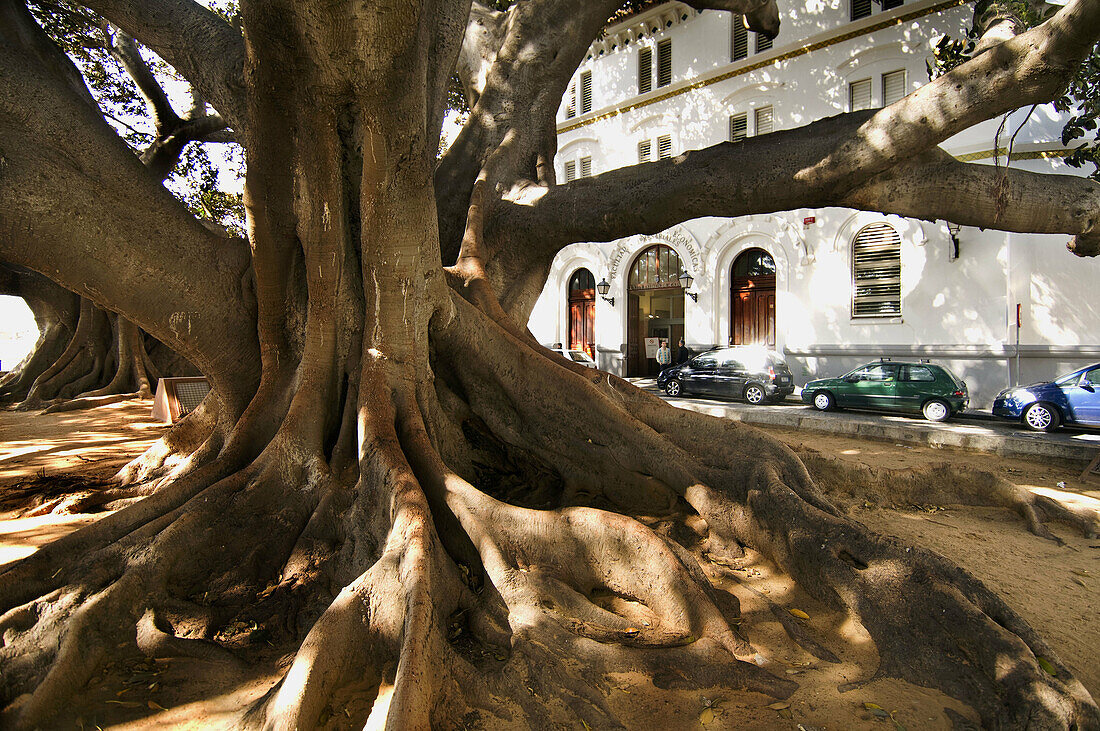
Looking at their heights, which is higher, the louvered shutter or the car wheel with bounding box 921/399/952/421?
the louvered shutter

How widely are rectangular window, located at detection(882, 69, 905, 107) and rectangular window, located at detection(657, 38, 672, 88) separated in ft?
23.0

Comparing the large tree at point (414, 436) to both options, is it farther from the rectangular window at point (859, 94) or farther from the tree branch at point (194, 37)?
the rectangular window at point (859, 94)

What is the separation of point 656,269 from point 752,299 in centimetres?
389

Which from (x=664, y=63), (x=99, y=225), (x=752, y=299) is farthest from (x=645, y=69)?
(x=99, y=225)

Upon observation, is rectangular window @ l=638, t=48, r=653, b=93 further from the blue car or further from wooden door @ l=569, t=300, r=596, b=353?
the blue car

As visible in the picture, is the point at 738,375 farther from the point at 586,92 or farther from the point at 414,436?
the point at 586,92

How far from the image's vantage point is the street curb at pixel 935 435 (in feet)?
24.2

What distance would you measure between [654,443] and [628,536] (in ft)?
4.14

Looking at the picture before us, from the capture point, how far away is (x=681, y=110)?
19.7m

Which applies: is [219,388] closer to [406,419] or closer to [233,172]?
[406,419]

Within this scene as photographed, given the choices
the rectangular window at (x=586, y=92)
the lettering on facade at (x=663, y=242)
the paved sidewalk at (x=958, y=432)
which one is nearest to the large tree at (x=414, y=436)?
the paved sidewalk at (x=958, y=432)

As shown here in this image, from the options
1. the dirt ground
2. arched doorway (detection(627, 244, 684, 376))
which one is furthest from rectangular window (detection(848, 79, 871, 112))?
the dirt ground

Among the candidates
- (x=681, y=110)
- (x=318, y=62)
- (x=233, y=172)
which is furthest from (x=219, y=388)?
(x=681, y=110)

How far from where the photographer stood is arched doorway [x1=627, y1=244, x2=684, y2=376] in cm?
2083
